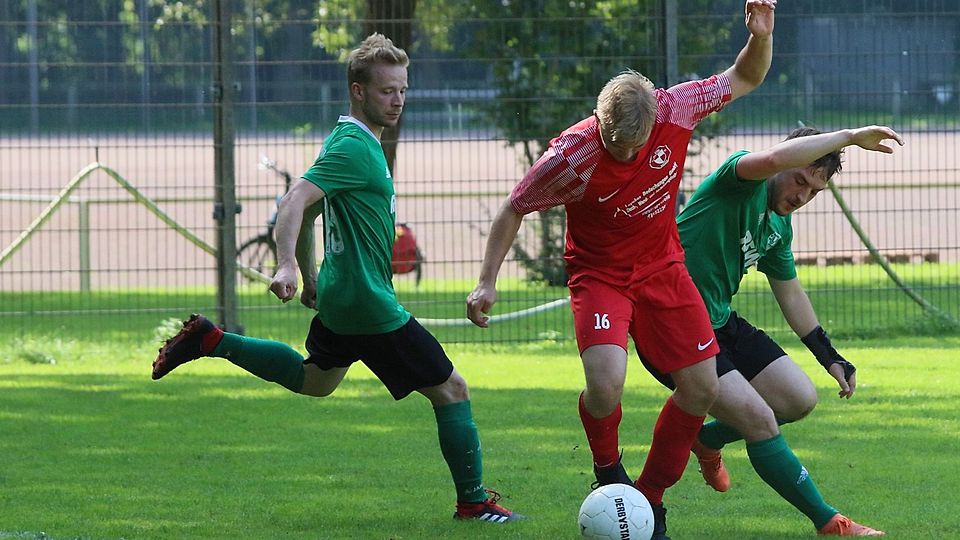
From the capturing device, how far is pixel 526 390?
10.4 meters

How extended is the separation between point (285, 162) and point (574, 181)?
27.1ft

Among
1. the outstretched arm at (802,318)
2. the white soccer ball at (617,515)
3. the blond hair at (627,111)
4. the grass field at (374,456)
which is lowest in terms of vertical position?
the grass field at (374,456)

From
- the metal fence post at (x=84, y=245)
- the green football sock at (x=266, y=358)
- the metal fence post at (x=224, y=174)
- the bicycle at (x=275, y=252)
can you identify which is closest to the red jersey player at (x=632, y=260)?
the green football sock at (x=266, y=358)

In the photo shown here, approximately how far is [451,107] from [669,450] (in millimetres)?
7092

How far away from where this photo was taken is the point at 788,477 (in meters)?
5.97

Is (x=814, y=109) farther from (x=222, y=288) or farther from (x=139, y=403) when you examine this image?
(x=139, y=403)

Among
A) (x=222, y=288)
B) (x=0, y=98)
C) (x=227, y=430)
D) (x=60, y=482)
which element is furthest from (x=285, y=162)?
(x=60, y=482)

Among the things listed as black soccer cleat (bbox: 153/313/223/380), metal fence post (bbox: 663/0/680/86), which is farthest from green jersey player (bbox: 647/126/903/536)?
metal fence post (bbox: 663/0/680/86)

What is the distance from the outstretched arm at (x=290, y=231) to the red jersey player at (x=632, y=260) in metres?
0.71

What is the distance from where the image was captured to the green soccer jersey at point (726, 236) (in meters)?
6.28

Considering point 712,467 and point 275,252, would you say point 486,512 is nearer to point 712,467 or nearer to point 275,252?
point 712,467

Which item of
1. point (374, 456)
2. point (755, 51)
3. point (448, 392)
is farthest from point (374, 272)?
point (374, 456)

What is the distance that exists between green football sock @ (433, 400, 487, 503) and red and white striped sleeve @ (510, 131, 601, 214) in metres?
1.07

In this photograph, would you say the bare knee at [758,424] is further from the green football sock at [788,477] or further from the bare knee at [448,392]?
the bare knee at [448,392]
